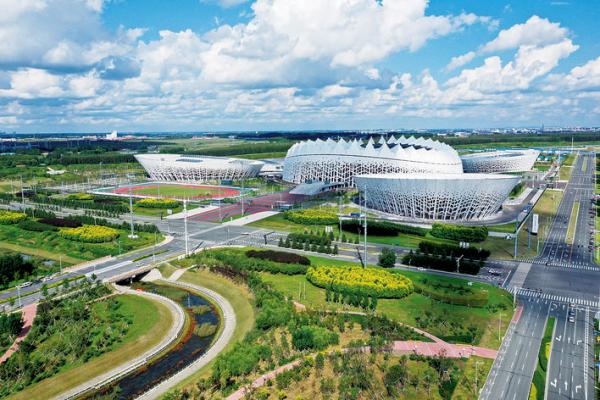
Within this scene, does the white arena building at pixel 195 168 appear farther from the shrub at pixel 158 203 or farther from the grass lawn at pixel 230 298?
the grass lawn at pixel 230 298

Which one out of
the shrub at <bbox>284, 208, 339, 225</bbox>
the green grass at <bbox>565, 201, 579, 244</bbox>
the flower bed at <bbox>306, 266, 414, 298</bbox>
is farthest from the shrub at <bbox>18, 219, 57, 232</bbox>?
the green grass at <bbox>565, 201, 579, 244</bbox>

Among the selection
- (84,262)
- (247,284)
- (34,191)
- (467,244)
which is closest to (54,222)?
(84,262)

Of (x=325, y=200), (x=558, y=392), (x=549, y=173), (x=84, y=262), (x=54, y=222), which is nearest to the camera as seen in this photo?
(x=558, y=392)

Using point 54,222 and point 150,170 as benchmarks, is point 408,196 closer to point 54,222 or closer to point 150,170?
point 54,222

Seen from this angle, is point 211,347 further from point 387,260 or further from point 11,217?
point 11,217

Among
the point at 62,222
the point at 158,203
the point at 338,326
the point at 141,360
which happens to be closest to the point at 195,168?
the point at 158,203
